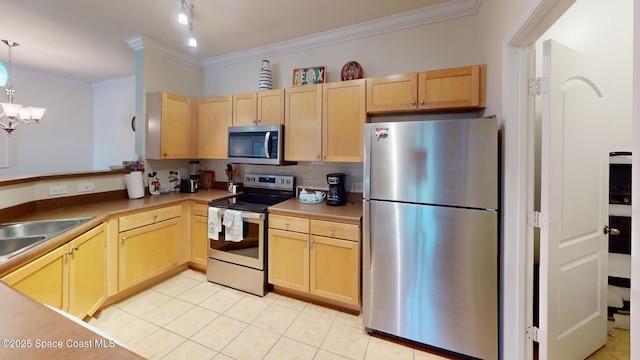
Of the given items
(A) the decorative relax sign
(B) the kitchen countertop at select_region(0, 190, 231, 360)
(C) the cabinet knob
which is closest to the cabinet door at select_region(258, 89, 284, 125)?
(A) the decorative relax sign

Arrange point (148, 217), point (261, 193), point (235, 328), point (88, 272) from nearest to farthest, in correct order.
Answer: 1. point (88, 272)
2. point (235, 328)
3. point (148, 217)
4. point (261, 193)

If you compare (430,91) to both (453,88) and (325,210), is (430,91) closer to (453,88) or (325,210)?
(453,88)

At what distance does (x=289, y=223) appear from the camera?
7.80 feet

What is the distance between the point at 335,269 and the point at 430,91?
171 centimetres

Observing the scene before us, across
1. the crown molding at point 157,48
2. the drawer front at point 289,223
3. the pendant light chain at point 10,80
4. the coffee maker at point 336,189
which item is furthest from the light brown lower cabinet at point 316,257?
the pendant light chain at point 10,80

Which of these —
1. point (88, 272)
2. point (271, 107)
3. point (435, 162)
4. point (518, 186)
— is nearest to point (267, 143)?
point (271, 107)

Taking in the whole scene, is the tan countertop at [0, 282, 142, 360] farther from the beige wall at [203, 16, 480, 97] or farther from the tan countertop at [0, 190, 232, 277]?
the beige wall at [203, 16, 480, 97]

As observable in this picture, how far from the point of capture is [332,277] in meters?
2.23

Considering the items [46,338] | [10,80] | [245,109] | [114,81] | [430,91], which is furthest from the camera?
[114,81]

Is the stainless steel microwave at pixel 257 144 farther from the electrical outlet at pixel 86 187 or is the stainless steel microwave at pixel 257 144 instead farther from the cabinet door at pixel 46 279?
the cabinet door at pixel 46 279

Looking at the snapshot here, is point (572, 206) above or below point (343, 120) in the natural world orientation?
below

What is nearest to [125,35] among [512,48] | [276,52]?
[276,52]

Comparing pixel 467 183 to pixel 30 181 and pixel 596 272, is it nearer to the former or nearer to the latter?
pixel 596 272

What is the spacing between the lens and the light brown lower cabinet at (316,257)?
7.09 ft
